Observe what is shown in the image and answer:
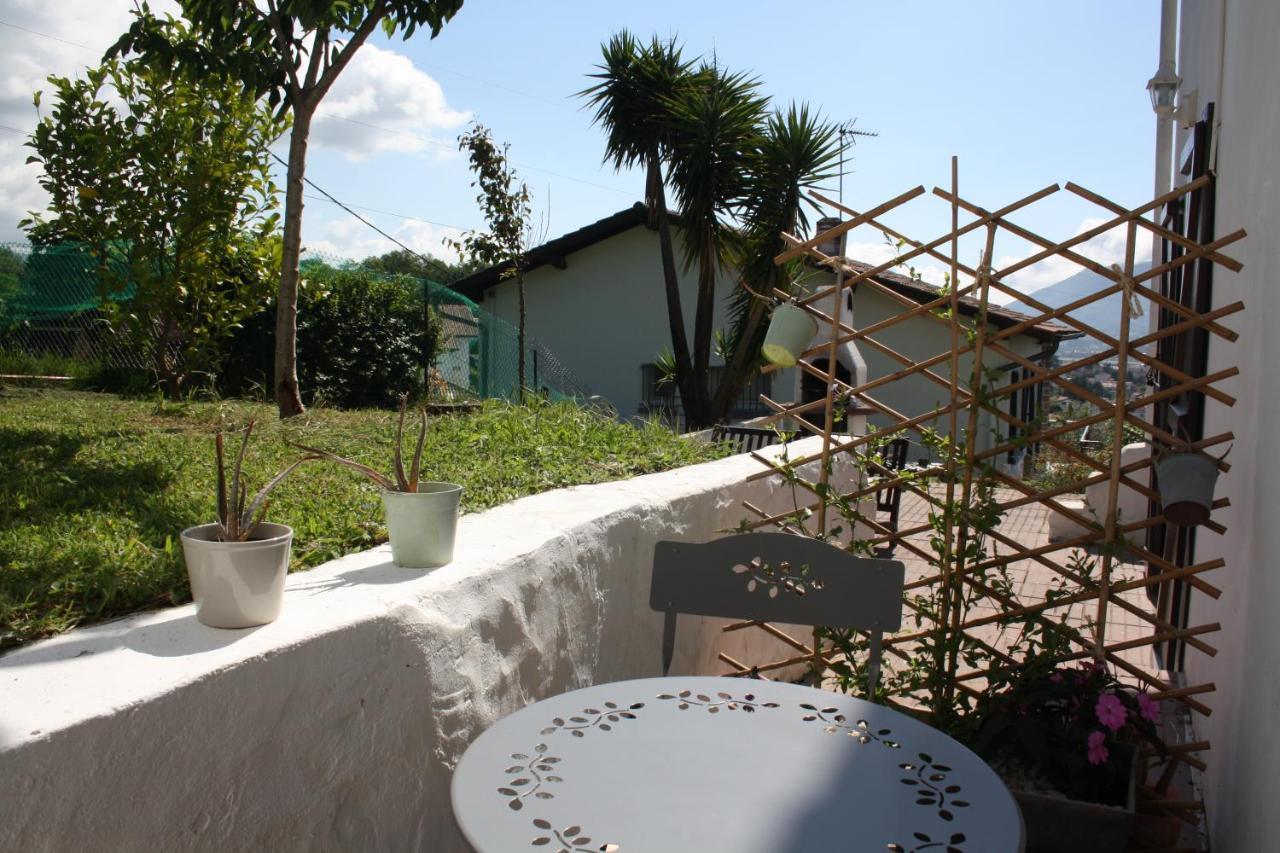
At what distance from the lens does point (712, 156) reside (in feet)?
38.2

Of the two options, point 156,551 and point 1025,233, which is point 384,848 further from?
point 1025,233

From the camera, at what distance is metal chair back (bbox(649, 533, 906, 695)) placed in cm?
221

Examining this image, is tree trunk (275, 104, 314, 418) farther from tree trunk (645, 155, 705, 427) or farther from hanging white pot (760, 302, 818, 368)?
tree trunk (645, 155, 705, 427)

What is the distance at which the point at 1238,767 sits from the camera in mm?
2293

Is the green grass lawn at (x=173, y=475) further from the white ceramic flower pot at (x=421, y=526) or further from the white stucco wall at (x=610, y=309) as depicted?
the white stucco wall at (x=610, y=309)

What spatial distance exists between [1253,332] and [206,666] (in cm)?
260

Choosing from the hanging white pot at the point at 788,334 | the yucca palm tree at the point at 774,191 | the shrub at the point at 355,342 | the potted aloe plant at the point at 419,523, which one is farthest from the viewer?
the yucca palm tree at the point at 774,191

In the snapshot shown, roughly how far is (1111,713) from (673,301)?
34.8ft

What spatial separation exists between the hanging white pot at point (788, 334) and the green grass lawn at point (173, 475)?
0.82m

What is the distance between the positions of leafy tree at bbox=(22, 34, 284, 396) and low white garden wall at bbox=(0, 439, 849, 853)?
4.22 meters

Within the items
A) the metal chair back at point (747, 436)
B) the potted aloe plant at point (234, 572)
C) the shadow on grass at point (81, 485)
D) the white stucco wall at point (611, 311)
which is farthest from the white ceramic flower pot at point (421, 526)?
the white stucco wall at point (611, 311)

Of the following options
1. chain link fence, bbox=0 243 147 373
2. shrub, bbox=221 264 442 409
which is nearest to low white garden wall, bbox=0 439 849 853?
shrub, bbox=221 264 442 409

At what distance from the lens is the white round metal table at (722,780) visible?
133 cm

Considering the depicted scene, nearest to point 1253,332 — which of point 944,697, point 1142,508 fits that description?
point 944,697
